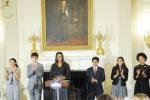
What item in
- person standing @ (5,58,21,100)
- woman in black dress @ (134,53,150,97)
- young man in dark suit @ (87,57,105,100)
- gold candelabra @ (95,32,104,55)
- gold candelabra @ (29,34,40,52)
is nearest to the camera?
woman in black dress @ (134,53,150,97)

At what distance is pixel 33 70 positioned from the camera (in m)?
8.75

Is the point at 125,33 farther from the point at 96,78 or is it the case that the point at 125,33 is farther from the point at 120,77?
the point at 96,78

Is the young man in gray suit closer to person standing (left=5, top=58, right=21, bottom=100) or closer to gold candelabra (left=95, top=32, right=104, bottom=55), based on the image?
person standing (left=5, top=58, right=21, bottom=100)

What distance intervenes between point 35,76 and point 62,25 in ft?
6.89

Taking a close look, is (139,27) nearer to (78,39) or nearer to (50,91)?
(78,39)

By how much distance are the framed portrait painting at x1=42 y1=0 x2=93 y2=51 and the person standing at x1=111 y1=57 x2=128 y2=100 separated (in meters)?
1.98

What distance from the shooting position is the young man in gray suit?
28.7 feet

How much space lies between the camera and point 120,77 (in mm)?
8555

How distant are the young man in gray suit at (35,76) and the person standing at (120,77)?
69.9 inches

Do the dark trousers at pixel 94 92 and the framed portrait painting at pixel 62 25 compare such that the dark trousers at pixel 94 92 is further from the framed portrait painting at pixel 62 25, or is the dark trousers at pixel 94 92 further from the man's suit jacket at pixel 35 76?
the framed portrait painting at pixel 62 25

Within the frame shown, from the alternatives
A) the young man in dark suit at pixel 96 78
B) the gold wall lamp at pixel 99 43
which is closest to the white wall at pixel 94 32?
the gold wall lamp at pixel 99 43

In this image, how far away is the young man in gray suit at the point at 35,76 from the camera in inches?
345

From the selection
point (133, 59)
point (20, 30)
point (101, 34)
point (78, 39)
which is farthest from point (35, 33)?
point (133, 59)

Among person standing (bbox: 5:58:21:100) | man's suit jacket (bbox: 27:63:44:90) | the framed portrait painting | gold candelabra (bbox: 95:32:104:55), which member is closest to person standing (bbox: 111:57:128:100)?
gold candelabra (bbox: 95:32:104:55)
